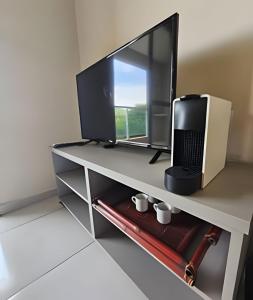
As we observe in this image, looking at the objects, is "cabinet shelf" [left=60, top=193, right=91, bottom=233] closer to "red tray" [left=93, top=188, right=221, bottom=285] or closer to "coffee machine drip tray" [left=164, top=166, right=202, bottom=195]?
"red tray" [left=93, top=188, right=221, bottom=285]

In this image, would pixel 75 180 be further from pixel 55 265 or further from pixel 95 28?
pixel 95 28

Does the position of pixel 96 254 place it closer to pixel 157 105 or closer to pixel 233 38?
pixel 157 105

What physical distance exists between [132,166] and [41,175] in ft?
4.11

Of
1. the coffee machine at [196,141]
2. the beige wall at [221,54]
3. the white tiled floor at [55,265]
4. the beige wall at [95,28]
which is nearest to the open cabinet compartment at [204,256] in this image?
the white tiled floor at [55,265]

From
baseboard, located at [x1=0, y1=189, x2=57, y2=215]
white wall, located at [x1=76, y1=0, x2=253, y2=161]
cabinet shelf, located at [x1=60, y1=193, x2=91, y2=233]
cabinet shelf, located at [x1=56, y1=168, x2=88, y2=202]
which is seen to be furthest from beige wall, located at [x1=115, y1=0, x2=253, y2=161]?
baseboard, located at [x1=0, y1=189, x2=57, y2=215]

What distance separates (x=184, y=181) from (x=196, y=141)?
0.15 metres

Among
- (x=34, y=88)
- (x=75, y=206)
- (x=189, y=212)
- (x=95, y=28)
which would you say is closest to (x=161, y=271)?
(x=189, y=212)

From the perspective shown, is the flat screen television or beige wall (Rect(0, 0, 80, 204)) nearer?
the flat screen television

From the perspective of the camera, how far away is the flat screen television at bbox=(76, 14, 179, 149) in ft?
2.13

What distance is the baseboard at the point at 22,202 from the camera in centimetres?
141

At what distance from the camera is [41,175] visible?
160 centimetres

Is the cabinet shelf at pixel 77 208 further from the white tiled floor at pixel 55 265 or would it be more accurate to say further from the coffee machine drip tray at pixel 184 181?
the coffee machine drip tray at pixel 184 181

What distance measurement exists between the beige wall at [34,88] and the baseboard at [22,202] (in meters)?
0.04

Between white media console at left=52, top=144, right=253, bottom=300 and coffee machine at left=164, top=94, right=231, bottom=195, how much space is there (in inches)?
1.5
